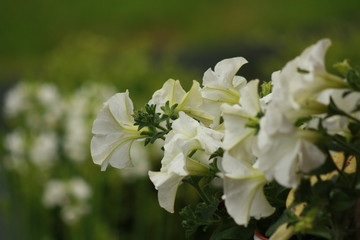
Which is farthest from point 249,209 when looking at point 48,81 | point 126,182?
point 48,81

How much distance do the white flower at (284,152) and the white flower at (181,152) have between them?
0.13 metres

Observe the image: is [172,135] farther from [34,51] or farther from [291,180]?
[34,51]

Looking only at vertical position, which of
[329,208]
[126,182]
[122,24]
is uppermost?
[329,208]

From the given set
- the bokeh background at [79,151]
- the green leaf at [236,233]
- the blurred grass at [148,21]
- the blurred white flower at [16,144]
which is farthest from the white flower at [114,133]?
the blurred grass at [148,21]

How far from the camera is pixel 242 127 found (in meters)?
0.65

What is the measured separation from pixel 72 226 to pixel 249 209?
8.28 feet

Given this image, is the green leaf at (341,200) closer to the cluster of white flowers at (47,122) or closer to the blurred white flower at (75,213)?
the blurred white flower at (75,213)

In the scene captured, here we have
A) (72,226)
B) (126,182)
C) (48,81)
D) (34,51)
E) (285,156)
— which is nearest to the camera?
(285,156)

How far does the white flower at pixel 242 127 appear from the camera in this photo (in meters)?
0.65

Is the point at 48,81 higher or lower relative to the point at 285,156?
lower

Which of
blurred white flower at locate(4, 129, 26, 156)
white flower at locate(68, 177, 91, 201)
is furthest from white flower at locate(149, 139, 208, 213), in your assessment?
blurred white flower at locate(4, 129, 26, 156)

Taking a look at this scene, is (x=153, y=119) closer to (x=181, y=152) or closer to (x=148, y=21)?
(x=181, y=152)

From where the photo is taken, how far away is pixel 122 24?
13070 millimetres

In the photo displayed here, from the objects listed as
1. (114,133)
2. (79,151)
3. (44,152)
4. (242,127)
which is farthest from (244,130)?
(44,152)
